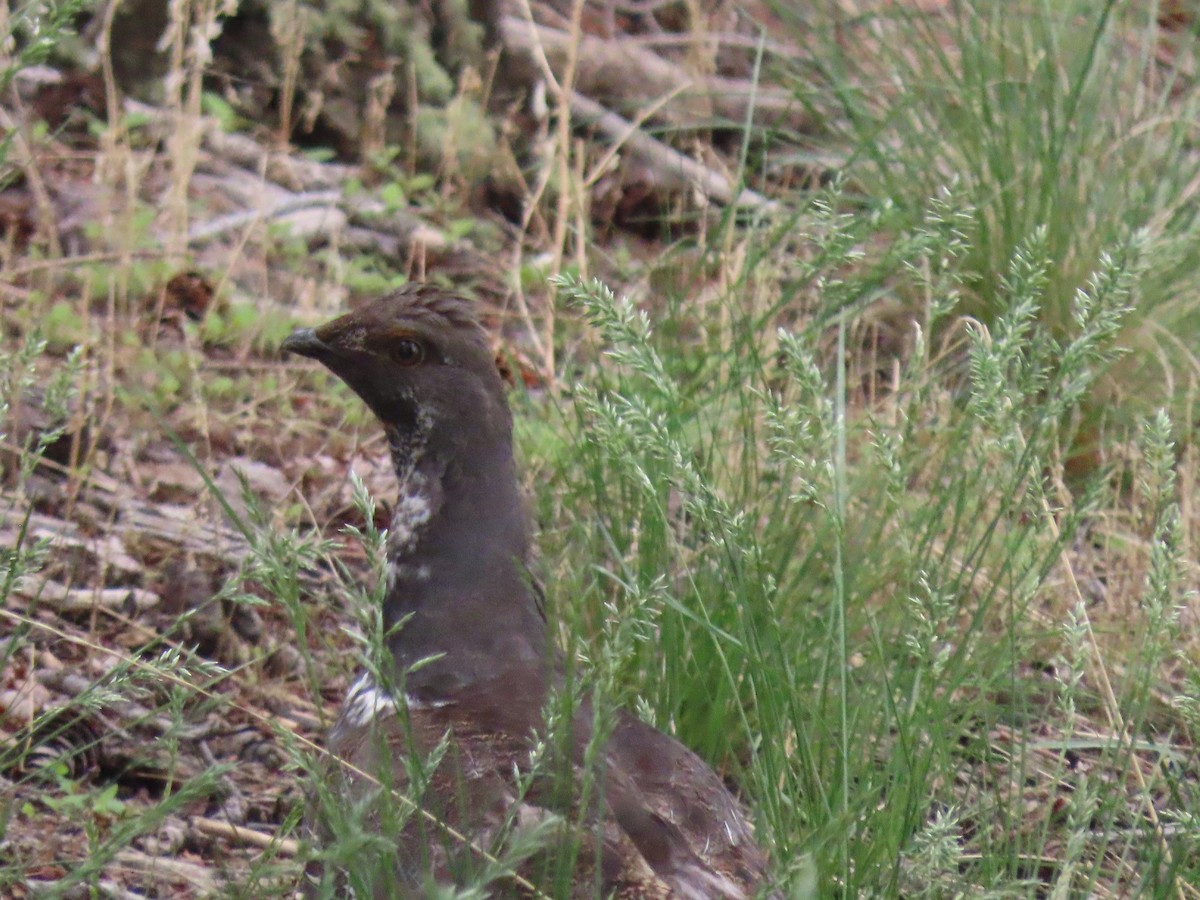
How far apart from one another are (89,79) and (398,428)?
4.19m

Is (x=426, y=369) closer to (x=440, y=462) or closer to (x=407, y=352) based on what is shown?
(x=407, y=352)

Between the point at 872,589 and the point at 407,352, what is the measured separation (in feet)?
3.96

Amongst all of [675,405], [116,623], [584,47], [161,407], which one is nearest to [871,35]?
[584,47]

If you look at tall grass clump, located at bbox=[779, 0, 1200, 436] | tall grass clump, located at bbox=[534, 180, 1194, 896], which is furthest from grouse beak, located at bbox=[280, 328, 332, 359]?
tall grass clump, located at bbox=[779, 0, 1200, 436]

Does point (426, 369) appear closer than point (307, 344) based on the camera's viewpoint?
Yes

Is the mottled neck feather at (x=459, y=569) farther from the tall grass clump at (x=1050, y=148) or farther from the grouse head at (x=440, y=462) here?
the tall grass clump at (x=1050, y=148)

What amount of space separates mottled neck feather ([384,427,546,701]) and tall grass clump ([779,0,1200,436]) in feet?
6.77

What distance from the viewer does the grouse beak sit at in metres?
3.75

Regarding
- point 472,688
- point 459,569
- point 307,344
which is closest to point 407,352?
point 307,344

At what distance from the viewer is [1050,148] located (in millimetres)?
5238

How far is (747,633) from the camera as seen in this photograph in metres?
2.75

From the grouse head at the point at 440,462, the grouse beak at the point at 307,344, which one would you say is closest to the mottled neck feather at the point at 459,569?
the grouse head at the point at 440,462

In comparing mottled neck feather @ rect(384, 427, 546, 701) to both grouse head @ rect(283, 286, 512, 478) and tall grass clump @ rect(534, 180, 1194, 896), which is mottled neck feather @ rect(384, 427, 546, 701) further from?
tall grass clump @ rect(534, 180, 1194, 896)

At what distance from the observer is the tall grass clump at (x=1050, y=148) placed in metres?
5.34
